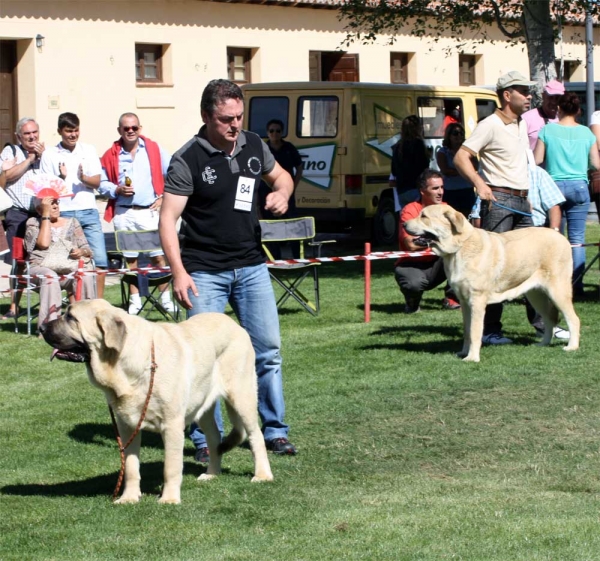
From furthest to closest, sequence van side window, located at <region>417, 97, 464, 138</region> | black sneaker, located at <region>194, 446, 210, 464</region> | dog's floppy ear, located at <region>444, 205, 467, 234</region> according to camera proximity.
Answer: van side window, located at <region>417, 97, 464, 138</region> → dog's floppy ear, located at <region>444, 205, 467, 234</region> → black sneaker, located at <region>194, 446, 210, 464</region>

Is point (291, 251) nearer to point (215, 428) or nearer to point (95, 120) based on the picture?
point (215, 428)

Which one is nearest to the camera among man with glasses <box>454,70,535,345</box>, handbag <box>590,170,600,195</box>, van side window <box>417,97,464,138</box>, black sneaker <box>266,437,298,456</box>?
black sneaker <box>266,437,298,456</box>

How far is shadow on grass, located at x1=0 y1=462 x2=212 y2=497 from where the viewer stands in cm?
603

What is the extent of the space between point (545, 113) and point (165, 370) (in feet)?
24.3

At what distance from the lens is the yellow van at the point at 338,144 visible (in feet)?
57.8

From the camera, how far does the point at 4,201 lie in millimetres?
11430

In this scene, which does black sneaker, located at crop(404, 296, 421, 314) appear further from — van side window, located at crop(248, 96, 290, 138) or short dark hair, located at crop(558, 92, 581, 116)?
van side window, located at crop(248, 96, 290, 138)

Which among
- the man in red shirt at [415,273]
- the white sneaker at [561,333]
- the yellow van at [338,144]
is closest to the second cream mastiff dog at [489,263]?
the white sneaker at [561,333]

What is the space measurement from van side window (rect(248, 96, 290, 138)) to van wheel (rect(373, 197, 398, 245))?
6.42 ft

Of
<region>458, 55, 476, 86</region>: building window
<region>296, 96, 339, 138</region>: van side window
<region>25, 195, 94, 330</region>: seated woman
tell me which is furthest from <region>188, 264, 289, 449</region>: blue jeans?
<region>458, 55, 476, 86</region>: building window

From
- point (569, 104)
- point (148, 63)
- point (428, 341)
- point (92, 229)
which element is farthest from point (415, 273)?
point (148, 63)

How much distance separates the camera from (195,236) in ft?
20.6

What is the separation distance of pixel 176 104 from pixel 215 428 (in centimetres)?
2206

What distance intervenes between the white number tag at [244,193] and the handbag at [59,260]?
203 inches
